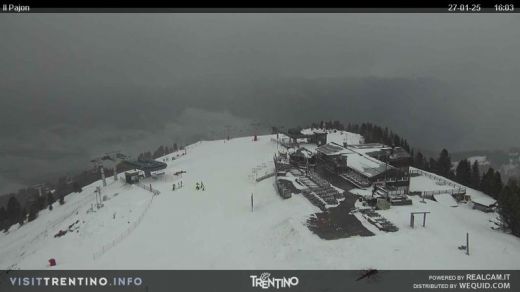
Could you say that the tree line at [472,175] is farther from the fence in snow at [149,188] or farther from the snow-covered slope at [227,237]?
the fence in snow at [149,188]

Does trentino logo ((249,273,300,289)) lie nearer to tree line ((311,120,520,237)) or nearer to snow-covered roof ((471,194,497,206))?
tree line ((311,120,520,237))

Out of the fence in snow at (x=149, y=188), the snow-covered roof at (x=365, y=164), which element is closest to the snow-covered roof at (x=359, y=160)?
the snow-covered roof at (x=365, y=164)

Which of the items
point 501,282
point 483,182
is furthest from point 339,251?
point 483,182

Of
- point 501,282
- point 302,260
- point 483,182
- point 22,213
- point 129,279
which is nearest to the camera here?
point 501,282

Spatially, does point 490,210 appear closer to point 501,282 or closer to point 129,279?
point 501,282

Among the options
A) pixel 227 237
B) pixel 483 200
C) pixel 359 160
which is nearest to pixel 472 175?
pixel 483 200

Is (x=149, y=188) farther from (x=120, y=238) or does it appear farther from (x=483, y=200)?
(x=483, y=200)
